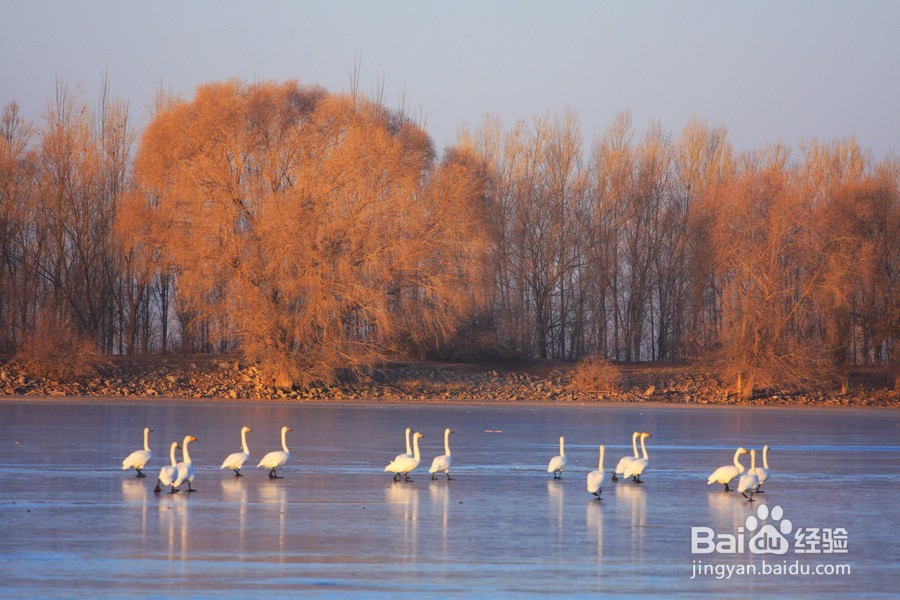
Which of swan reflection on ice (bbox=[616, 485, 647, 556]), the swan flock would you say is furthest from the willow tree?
swan reflection on ice (bbox=[616, 485, 647, 556])

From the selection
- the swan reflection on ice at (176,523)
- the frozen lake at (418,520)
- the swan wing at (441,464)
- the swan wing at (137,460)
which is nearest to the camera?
the frozen lake at (418,520)

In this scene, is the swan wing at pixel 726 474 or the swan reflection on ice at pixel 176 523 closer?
the swan reflection on ice at pixel 176 523

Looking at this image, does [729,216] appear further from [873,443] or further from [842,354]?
[873,443]

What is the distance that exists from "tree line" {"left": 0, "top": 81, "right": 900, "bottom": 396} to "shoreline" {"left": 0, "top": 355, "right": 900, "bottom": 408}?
2.97 feet

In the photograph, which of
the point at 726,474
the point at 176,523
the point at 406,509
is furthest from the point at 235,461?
the point at 726,474

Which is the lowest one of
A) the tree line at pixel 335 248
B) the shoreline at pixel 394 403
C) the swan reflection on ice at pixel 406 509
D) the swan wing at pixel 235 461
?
the swan reflection on ice at pixel 406 509

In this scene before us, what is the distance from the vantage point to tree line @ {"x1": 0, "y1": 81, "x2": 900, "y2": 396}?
122ft

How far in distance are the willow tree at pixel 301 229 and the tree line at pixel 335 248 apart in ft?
0.23

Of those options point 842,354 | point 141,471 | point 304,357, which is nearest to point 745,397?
point 842,354

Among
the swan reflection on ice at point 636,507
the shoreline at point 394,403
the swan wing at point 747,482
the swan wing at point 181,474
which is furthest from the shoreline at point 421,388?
the swan wing at point 747,482

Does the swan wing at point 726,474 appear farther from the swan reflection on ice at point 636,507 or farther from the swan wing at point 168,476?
the swan wing at point 168,476

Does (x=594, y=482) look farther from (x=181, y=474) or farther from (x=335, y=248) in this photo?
(x=335, y=248)

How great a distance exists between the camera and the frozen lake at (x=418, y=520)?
328 inches

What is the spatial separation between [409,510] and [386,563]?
3.01 metres
